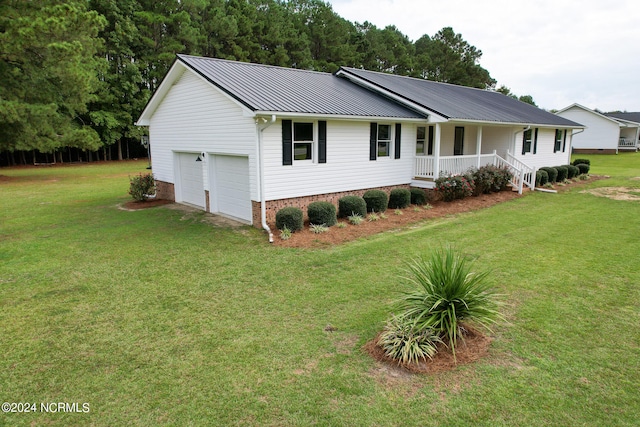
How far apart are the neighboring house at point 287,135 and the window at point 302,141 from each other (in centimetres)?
3

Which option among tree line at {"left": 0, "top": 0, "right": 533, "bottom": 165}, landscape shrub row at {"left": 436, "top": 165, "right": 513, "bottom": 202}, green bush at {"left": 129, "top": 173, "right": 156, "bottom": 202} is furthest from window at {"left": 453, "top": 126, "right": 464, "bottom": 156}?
tree line at {"left": 0, "top": 0, "right": 533, "bottom": 165}

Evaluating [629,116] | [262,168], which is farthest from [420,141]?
[629,116]

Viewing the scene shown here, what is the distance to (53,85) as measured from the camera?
25.4 m

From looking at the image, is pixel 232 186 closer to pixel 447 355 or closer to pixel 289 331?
pixel 289 331

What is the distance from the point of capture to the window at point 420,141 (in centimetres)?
1714

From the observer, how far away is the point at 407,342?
487cm

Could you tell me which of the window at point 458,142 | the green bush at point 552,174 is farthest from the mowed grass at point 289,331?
the green bush at point 552,174

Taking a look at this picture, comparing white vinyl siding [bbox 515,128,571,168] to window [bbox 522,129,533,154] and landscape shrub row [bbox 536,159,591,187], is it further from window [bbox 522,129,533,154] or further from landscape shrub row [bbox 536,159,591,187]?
landscape shrub row [bbox 536,159,591,187]

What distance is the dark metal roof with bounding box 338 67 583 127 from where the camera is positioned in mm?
15711

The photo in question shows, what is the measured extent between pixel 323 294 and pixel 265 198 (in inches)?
193

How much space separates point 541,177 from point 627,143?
3818 centimetres

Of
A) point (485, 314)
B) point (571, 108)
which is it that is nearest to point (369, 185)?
point (485, 314)

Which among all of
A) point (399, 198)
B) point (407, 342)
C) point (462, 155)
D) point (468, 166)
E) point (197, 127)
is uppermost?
point (197, 127)

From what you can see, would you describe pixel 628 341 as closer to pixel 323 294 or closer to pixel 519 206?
pixel 323 294
